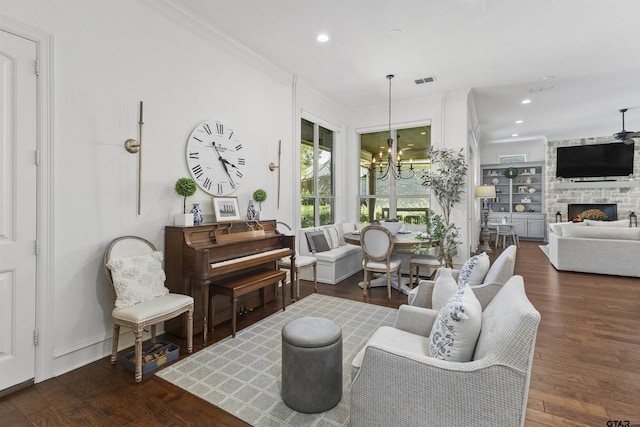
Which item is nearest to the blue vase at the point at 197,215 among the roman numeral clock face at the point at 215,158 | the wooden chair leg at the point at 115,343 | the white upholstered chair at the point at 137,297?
the roman numeral clock face at the point at 215,158

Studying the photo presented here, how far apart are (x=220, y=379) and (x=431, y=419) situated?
149 centimetres

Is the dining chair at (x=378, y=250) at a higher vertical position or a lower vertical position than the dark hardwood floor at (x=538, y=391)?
higher

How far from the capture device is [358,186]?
652 centimetres

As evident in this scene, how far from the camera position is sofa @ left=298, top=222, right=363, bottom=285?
15.6 feet

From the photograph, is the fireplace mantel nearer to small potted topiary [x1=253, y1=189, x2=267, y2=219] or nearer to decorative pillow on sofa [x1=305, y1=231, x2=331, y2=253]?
decorative pillow on sofa [x1=305, y1=231, x2=331, y2=253]

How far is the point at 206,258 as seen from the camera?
2717mm

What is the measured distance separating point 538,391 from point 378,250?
7.54 ft

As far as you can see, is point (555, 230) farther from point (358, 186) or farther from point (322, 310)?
point (322, 310)

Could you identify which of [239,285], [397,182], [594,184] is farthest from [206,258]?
[594,184]

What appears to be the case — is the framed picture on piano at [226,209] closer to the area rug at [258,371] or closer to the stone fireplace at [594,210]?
the area rug at [258,371]

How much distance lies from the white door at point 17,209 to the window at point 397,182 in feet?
15.5

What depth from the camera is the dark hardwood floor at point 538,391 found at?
1806 mm

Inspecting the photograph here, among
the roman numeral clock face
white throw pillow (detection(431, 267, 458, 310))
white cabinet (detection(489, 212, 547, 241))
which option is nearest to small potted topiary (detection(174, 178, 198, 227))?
the roman numeral clock face

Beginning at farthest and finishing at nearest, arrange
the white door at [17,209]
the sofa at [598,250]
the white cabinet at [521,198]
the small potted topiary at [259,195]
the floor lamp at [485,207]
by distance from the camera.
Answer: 1. the white cabinet at [521,198]
2. the floor lamp at [485,207]
3. the sofa at [598,250]
4. the small potted topiary at [259,195]
5. the white door at [17,209]
